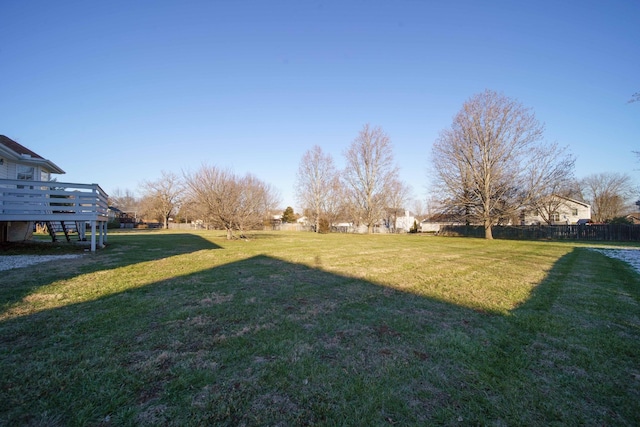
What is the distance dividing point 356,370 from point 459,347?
1245mm

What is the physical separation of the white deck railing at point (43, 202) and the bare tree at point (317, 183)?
29589mm

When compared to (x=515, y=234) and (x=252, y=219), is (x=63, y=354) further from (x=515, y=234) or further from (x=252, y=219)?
(x=515, y=234)

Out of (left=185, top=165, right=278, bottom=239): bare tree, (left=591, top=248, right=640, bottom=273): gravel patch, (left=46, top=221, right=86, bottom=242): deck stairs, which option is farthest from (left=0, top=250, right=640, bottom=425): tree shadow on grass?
(left=185, top=165, right=278, bottom=239): bare tree

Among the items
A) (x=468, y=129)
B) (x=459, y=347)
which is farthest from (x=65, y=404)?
(x=468, y=129)

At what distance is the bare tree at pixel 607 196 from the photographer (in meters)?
45.6

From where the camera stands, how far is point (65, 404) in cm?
204

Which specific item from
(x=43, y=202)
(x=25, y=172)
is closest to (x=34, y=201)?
(x=43, y=202)

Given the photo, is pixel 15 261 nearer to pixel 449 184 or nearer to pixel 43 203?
pixel 43 203

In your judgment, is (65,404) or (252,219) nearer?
(65,404)

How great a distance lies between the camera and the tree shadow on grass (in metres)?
2.00

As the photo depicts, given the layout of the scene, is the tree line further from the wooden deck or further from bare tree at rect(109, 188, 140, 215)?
bare tree at rect(109, 188, 140, 215)

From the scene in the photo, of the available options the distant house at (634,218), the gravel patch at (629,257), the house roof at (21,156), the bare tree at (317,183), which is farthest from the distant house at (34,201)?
the distant house at (634,218)

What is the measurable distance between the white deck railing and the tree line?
7620mm

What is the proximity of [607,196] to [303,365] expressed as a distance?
63641 millimetres
